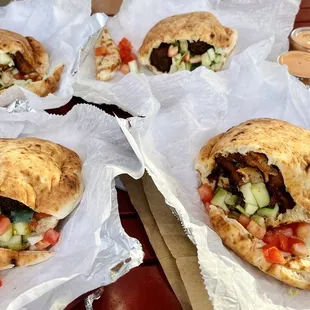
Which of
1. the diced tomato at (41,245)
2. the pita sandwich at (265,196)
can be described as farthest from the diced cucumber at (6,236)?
the pita sandwich at (265,196)

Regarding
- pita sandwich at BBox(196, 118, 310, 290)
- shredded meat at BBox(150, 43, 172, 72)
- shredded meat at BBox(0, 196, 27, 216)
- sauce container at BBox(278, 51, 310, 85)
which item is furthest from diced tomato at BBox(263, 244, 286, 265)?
shredded meat at BBox(150, 43, 172, 72)

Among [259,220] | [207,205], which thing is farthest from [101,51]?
[259,220]

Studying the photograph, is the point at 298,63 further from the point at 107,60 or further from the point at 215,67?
the point at 107,60

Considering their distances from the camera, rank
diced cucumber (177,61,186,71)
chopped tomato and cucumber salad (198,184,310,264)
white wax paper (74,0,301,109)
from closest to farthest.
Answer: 1. chopped tomato and cucumber salad (198,184,310,264)
2. diced cucumber (177,61,186,71)
3. white wax paper (74,0,301,109)

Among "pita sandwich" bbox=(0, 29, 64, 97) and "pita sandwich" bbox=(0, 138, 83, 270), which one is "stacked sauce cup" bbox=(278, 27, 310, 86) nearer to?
"pita sandwich" bbox=(0, 29, 64, 97)

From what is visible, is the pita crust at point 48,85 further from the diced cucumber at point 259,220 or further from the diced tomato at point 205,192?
the diced cucumber at point 259,220

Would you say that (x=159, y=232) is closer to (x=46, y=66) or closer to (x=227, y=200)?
(x=227, y=200)
